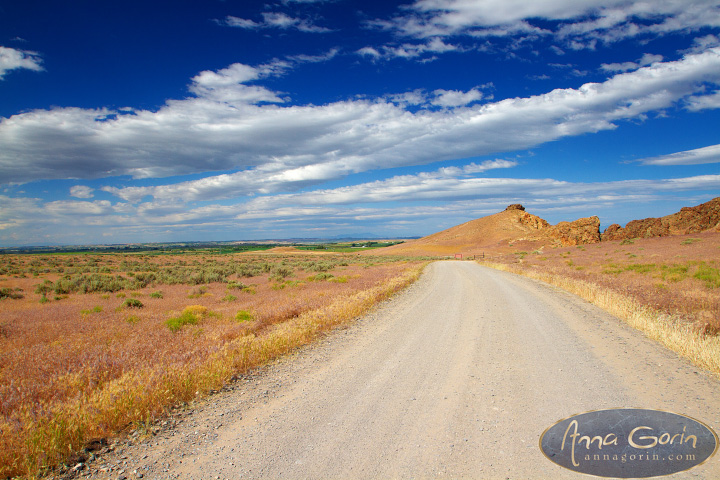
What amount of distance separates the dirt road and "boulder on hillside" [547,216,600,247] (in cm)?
8330

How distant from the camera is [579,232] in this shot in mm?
83250

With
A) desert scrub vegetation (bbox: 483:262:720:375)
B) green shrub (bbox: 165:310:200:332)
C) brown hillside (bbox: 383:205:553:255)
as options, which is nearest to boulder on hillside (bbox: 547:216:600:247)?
brown hillside (bbox: 383:205:553:255)

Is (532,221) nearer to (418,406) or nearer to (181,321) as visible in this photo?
(181,321)

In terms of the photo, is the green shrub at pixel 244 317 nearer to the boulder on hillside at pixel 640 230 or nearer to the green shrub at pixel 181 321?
the green shrub at pixel 181 321

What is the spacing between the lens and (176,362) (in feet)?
22.5

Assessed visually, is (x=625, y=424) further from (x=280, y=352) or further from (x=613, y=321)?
(x=613, y=321)

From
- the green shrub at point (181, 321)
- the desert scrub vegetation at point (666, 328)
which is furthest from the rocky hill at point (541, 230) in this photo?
the green shrub at point (181, 321)

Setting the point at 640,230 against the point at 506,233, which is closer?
the point at 640,230

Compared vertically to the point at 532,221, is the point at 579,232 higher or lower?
lower

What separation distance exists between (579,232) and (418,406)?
300 feet

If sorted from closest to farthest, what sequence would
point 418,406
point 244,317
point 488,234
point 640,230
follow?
point 418,406, point 244,317, point 640,230, point 488,234

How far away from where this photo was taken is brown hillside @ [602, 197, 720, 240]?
62844 mm

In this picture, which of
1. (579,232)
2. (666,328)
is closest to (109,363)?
(666,328)

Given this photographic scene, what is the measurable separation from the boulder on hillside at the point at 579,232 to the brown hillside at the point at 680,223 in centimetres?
407
